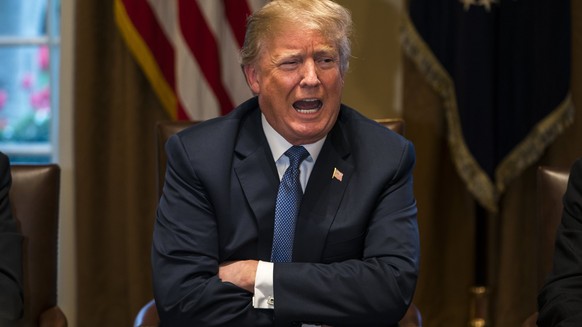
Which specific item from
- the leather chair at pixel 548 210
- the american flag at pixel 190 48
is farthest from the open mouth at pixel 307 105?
the american flag at pixel 190 48

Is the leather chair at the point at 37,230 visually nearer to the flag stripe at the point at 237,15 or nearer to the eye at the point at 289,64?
the eye at the point at 289,64

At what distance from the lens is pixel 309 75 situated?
105 inches

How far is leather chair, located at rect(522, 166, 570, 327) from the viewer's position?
2.88 metres

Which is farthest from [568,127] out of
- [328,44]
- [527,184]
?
[328,44]

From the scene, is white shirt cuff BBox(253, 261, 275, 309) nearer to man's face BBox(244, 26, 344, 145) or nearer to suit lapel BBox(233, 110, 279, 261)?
suit lapel BBox(233, 110, 279, 261)

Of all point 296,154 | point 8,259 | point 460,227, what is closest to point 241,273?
point 296,154

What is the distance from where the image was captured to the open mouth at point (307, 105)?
2.72 meters

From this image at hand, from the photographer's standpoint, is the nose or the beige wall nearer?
the nose

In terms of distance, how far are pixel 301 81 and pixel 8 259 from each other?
41.8 inches

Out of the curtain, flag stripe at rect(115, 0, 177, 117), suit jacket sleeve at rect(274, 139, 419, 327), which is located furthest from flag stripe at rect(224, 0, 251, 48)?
suit jacket sleeve at rect(274, 139, 419, 327)

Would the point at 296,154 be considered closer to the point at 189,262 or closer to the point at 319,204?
the point at 319,204

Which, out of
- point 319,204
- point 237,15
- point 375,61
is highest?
point 237,15

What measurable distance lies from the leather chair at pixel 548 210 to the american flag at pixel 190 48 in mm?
1638

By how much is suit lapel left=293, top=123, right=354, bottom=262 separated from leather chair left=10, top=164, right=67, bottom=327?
2.82ft
